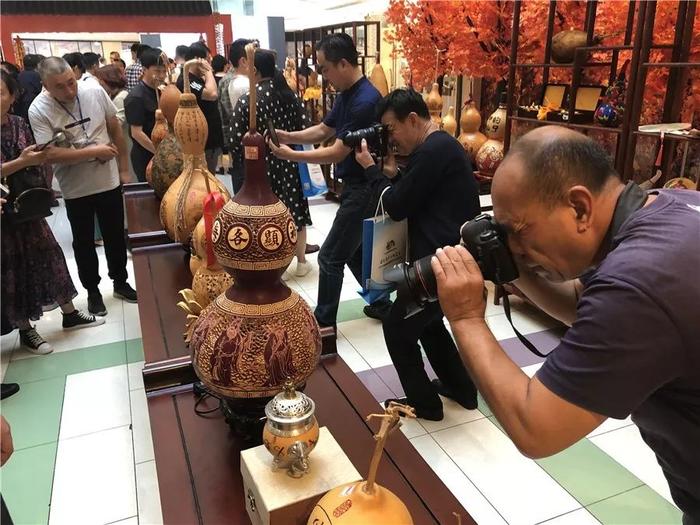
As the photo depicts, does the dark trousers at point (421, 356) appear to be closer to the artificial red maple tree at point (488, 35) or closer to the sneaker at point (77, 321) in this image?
the artificial red maple tree at point (488, 35)

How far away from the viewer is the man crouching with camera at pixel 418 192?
1841 mm

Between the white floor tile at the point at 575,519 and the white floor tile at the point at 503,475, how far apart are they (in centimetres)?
2

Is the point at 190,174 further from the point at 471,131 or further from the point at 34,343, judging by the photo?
the point at 471,131

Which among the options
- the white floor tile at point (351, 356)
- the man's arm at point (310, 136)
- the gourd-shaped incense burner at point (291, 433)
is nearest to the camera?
the gourd-shaped incense burner at point (291, 433)

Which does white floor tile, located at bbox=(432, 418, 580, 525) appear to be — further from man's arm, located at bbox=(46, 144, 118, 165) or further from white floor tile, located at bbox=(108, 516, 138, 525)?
man's arm, located at bbox=(46, 144, 118, 165)

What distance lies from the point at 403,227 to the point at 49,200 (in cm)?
161

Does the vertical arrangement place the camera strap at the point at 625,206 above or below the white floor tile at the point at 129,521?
above

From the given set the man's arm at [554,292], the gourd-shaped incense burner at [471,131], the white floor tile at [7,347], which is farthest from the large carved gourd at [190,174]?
the gourd-shaped incense burner at [471,131]

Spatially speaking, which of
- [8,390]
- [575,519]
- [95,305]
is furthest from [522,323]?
[8,390]

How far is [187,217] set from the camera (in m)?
1.82

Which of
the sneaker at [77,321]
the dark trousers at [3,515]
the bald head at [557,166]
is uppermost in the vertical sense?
the bald head at [557,166]

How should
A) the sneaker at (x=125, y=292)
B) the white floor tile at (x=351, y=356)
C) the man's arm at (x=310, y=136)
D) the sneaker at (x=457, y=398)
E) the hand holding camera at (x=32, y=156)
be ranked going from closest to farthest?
the sneaker at (x=457, y=398), the hand holding camera at (x=32, y=156), the white floor tile at (x=351, y=356), the man's arm at (x=310, y=136), the sneaker at (x=125, y=292)

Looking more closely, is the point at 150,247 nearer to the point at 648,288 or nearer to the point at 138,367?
the point at 138,367

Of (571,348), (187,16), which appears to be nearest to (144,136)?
(571,348)
